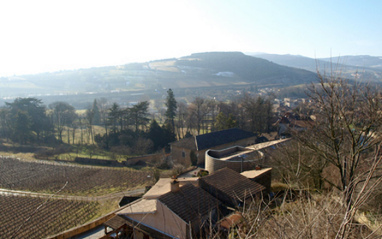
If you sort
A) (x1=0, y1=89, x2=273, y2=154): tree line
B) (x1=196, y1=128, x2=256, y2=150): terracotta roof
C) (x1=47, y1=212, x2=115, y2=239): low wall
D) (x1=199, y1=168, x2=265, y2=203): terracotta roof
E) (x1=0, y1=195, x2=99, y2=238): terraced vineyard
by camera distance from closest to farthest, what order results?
1. (x1=199, y1=168, x2=265, y2=203): terracotta roof
2. (x1=47, y1=212, x2=115, y2=239): low wall
3. (x1=0, y1=195, x2=99, y2=238): terraced vineyard
4. (x1=196, y1=128, x2=256, y2=150): terracotta roof
5. (x1=0, y1=89, x2=273, y2=154): tree line

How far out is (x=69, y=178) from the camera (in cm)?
2602

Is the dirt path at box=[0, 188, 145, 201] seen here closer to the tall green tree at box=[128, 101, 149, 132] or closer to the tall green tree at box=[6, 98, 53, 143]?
the tall green tree at box=[128, 101, 149, 132]

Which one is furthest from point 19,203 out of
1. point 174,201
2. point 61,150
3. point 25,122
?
point 25,122

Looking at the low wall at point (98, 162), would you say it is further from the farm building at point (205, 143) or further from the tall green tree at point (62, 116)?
the tall green tree at point (62, 116)

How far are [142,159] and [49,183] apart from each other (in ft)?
35.1

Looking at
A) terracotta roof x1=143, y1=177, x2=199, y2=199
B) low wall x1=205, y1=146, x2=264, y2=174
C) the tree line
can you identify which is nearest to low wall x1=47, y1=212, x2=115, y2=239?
terracotta roof x1=143, y1=177, x2=199, y2=199

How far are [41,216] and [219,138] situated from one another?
17.1 metres

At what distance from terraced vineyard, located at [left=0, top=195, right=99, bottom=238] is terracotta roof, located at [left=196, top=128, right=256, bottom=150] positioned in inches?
456

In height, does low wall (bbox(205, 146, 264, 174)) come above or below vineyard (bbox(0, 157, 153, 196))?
above

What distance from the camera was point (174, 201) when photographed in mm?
8969

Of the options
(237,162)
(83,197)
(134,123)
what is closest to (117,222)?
(237,162)

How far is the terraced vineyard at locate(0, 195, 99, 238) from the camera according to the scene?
14742 mm

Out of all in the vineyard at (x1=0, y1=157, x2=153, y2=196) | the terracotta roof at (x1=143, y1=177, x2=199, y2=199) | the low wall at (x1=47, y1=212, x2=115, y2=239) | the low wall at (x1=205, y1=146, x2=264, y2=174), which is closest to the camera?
the low wall at (x1=47, y1=212, x2=115, y2=239)

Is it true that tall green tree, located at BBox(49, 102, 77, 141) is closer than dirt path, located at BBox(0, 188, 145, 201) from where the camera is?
No
